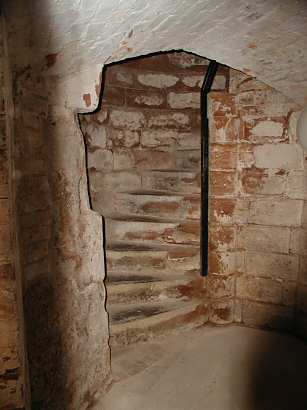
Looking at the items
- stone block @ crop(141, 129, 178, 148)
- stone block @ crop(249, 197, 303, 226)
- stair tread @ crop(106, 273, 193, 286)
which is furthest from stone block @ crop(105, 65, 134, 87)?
stair tread @ crop(106, 273, 193, 286)

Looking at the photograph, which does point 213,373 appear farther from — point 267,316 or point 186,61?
point 186,61

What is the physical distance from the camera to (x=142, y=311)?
2402 mm

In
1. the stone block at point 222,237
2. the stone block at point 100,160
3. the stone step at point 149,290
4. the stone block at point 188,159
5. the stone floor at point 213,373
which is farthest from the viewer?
the stone block at point 188,159

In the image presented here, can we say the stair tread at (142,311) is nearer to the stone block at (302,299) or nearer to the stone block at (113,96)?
the stone block at (302,299)

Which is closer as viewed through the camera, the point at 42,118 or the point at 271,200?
the point at 42,118

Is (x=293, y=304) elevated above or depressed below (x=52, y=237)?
below

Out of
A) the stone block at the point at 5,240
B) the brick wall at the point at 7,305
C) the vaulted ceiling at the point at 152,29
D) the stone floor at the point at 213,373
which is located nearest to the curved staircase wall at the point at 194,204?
the stone floor at the point at 213,373

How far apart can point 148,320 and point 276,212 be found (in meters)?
1.28

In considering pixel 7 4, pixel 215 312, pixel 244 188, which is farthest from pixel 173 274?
pixel 7 4

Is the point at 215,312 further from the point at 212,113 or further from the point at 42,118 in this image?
the point at 42,118

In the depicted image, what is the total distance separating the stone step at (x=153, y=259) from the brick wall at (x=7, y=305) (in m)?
1.28

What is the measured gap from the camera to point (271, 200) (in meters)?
2.51

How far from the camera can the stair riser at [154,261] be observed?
8.57 ft

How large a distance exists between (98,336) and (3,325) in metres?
0.67
